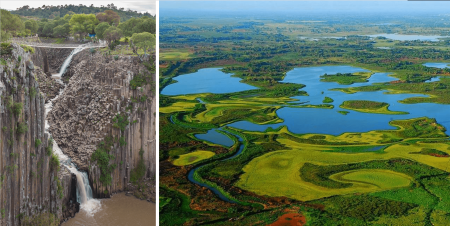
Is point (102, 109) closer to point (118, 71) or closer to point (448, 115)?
point (118, 71)

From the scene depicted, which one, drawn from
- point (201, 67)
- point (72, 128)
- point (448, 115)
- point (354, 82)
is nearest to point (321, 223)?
point (72, 128)

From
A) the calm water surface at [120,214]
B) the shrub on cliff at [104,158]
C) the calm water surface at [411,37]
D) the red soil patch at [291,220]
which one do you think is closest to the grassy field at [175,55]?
the calm water surface at [411,37]

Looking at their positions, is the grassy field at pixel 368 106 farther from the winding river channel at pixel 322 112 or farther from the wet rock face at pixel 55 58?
the wet rock face at pixel 55 58

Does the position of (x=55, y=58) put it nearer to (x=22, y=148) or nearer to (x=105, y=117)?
(x=105, y=117)

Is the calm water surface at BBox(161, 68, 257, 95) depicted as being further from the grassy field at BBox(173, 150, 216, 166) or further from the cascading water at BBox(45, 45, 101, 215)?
the cascading water at BBox(45, 45, 101, 215)

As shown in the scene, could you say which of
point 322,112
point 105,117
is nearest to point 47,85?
point 105,117

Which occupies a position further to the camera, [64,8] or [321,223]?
[321,223]
